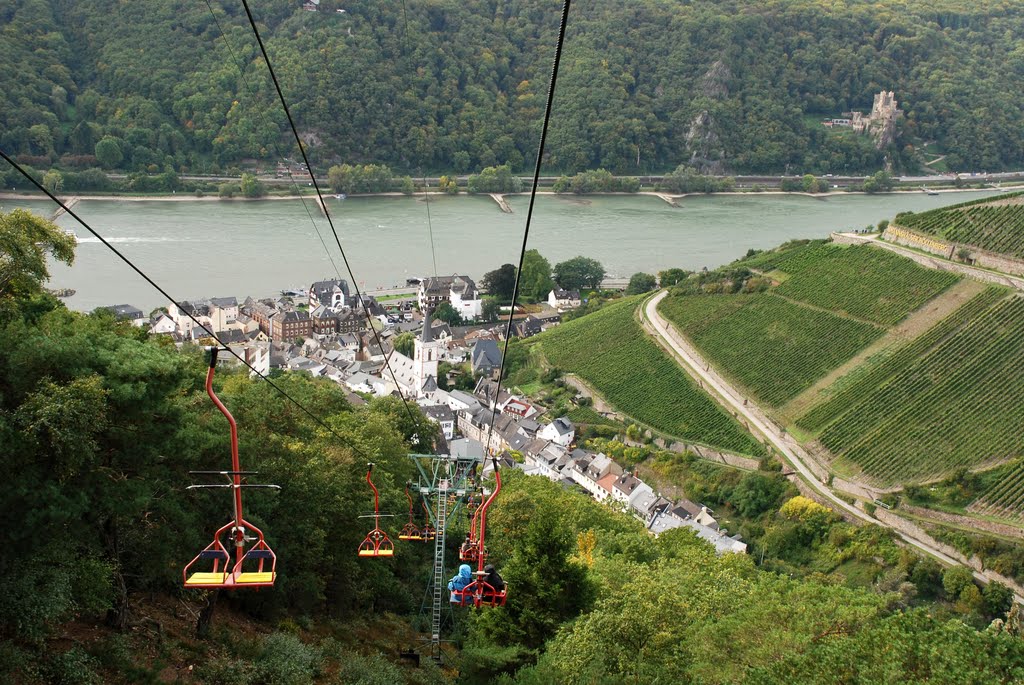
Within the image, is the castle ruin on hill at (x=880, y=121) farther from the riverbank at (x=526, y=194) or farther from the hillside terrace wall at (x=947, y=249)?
the hillside terrace wall at (x=947, y=249)

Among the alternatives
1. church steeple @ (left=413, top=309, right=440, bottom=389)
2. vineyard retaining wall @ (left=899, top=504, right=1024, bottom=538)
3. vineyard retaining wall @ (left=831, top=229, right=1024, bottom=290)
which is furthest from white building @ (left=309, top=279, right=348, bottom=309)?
vineyard retaining wall @ (left=899, top=504, right=1024, bottom=538)

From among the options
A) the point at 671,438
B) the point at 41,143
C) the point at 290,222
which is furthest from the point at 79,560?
the point at 41,143

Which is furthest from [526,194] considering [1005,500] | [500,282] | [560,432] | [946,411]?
[1005,500]

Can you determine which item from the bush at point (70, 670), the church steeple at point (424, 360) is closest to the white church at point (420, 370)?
the church steeple at point (424, 360)

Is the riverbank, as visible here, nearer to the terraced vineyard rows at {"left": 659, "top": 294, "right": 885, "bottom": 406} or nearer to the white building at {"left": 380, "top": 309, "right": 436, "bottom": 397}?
the white building at {"left": 380, "top": 309, "right": 436, "bottom": 397}

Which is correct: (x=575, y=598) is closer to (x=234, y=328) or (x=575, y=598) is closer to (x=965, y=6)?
(x=234, y=328)

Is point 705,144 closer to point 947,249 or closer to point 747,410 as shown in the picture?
point 947,249
